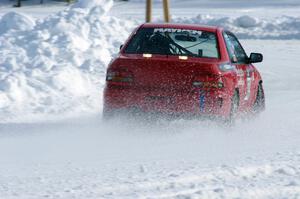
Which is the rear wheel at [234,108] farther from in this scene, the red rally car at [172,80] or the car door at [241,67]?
the car door at [241,67]

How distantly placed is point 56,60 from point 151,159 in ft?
28.6

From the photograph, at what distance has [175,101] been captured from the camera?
9.34m

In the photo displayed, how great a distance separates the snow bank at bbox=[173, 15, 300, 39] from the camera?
116ft

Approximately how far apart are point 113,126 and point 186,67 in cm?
117

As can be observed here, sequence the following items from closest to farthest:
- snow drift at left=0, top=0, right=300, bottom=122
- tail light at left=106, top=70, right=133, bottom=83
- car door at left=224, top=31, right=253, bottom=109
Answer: tail light at left=106, top=70, right=133, bottom=83 < car door at left=224, top=31, right=253, bottom=109 < snow drift at left=0, top=0, right=300, bottom=122

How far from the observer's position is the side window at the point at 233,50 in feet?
34.2

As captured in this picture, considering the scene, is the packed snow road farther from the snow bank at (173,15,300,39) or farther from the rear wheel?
the snow bank at (173,15,300,39)

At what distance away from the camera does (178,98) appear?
9312 millimetres

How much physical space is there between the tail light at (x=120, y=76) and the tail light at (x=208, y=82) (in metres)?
0.79

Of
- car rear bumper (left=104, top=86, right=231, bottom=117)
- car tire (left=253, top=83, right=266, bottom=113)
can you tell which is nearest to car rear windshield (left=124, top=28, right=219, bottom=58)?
car rear bumper (left=104, top=86, right=231, bottom=117)

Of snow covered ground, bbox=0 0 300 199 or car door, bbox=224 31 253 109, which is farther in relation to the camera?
car door, bbox=224 31 253 109

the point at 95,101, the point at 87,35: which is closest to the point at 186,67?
the point at 95,101

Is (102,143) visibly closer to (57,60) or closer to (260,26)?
(57,60)

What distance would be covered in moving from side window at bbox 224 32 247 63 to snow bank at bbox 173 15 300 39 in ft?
77.2
